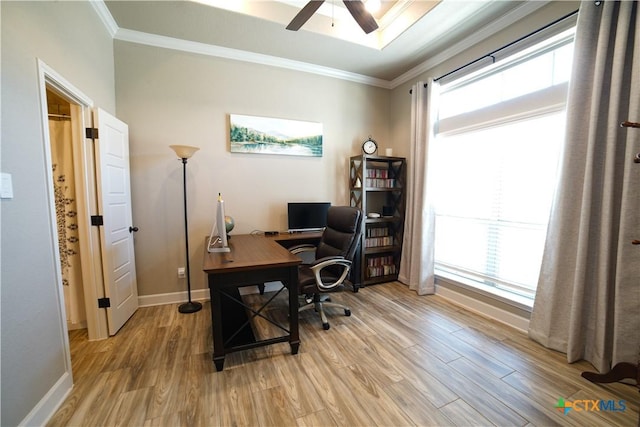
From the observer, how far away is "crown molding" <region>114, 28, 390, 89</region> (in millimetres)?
2631

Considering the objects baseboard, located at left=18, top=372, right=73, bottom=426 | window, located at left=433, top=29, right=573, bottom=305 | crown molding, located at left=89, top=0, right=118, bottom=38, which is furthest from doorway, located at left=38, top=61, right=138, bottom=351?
window, located at left=433, top=29, right=573, bottom=305

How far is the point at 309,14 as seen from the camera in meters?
1.82

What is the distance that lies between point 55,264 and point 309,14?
7.66 feet

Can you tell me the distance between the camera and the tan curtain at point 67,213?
85.9 inches

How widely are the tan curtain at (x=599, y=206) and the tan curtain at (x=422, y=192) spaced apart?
1198 mm

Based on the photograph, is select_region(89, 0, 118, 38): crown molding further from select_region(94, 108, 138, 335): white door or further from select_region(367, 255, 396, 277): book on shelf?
select_region(367, 255, 396, 277): book on shelf

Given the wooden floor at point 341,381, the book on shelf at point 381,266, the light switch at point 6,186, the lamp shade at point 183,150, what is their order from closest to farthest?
the light switch at point 6,186, the wooden floor at point 341,381, the lamp shade at point 183,150, the book on shelf at point 381,266

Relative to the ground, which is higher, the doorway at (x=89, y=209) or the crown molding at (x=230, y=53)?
the crown molding at (x=230, y=53)

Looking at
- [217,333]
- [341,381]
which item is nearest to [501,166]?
[341,381]

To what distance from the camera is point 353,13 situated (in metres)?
1.79

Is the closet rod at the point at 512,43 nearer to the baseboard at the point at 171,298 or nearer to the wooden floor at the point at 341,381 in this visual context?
the wooden floor at the point at 341,381

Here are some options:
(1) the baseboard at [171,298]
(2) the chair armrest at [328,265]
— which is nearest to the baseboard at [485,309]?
(2) the chair armrest at [328,265]

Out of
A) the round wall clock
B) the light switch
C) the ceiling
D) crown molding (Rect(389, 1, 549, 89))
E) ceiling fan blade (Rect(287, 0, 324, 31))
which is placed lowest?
the light switch

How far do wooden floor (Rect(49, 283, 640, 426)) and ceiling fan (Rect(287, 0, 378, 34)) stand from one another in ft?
8.18
